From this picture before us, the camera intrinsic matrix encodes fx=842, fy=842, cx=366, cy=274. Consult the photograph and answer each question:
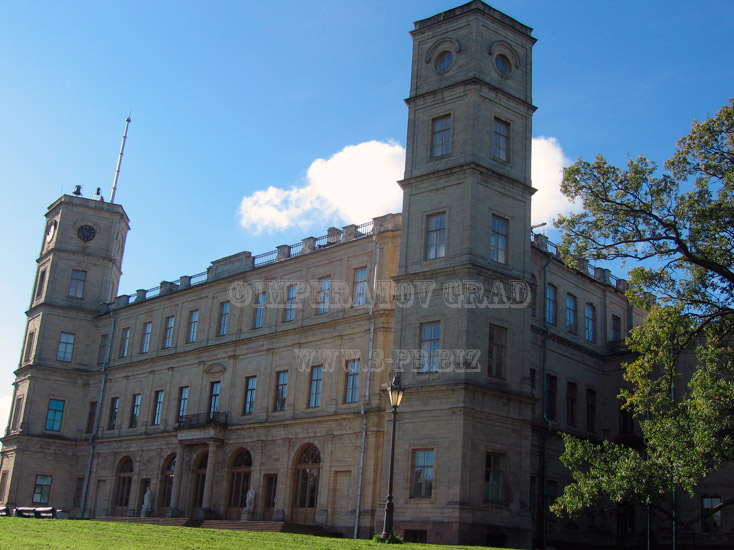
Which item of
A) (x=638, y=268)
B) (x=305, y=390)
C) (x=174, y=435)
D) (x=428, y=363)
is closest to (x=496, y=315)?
(x=428, y=363)

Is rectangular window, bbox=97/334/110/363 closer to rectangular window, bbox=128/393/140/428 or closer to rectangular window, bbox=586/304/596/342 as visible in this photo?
rectangular window, bbox=128/393/140/428

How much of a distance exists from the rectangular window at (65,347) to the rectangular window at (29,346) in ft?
6.75

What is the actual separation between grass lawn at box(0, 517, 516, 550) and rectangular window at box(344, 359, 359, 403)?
10827 mm

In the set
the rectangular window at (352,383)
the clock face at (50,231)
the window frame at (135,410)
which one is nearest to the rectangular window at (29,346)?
the clock face at (50,231)

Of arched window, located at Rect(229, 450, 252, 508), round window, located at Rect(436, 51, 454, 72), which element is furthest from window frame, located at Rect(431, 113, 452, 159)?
arched window, located at Rect(229, 450, 252, 508)

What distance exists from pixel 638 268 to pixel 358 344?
44.4 ft

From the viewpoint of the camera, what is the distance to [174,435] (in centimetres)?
4475

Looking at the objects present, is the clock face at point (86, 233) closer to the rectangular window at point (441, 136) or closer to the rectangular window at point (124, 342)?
the rectangular window at point (124, 342)

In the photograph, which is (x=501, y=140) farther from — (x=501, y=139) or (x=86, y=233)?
(x=86, y=233)

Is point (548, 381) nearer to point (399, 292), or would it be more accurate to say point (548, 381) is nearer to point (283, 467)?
point (399, 292)

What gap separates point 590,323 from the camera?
41.9m

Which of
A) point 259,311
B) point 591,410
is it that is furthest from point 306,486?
point 591,410

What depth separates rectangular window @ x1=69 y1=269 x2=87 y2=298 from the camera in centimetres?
5519

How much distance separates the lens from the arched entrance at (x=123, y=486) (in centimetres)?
4700
